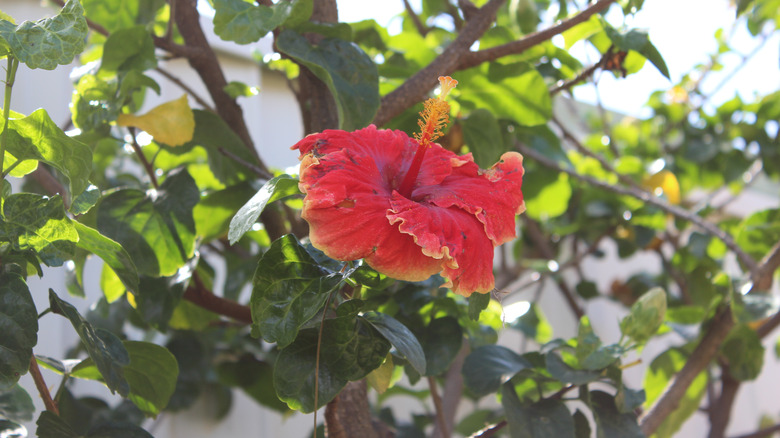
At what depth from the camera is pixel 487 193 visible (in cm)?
Answer: 61

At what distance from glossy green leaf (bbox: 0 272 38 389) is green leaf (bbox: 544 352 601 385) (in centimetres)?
51

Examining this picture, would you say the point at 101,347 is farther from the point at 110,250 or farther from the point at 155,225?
the point at 155,225

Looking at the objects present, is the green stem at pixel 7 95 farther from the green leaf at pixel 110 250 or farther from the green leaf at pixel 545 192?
the green leaf at pixel 545 192

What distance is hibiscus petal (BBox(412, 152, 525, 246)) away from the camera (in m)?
0.58

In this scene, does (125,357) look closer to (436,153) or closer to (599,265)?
(436,153)

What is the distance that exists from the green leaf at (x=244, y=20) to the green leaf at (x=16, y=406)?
424 millimetres

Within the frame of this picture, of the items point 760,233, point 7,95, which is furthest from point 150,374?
point 760,233

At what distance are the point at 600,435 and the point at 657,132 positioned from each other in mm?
1282

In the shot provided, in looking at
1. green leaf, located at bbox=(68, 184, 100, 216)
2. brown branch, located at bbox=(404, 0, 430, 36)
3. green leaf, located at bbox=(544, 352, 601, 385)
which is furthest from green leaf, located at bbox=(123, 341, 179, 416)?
brown branch, located at bbox=(404, 0, 430, 36)

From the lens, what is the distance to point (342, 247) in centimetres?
52

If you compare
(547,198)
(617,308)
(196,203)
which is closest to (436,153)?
(196,203)

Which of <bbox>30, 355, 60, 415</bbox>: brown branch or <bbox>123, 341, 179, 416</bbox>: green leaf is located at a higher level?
<bbox>30, 355, 60, 415</bbox>: brown branch

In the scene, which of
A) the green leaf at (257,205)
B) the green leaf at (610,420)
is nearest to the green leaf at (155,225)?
the green leaf at (257,205)

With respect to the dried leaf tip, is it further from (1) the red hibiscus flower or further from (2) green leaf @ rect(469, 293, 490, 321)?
(2) green leaf @ rect(469, 293, 490, 321)
